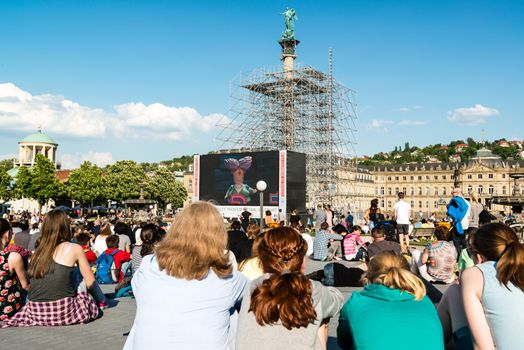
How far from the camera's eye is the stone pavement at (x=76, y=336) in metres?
6.01

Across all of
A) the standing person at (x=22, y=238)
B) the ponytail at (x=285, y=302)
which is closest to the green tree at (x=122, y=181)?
the standing person at (x=22, y=238)

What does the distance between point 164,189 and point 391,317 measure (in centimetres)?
8186

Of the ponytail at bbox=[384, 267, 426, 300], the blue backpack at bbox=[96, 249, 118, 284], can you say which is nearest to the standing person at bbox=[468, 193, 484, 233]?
the blue backpack at bbox=[96, 249, 118, 284]

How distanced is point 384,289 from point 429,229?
21.0 metres

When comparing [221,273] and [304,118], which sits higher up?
[304,118]

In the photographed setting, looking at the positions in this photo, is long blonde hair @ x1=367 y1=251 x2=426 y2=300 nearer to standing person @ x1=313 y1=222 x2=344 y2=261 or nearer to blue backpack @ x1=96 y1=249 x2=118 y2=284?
blue backpack @ x1=96 y1=249 x2=118 y2=284

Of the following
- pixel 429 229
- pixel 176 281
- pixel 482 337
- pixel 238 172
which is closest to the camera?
pixel 176 281

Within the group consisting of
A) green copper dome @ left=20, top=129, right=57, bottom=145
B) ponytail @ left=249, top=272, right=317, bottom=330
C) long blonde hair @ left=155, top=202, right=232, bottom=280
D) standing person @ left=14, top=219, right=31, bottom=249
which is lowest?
standing person @ left=14, top=219, right=31, bottom=249

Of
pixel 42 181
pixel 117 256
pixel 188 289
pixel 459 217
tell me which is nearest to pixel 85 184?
pixel 42 181

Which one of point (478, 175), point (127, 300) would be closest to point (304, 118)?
point (127, 300)

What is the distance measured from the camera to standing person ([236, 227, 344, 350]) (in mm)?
3139

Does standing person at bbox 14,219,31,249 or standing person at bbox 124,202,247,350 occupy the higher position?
standing person at bbox 124,202,247,350

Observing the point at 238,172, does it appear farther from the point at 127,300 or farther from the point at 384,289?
the point at 384,289

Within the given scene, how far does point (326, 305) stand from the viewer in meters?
3.38
